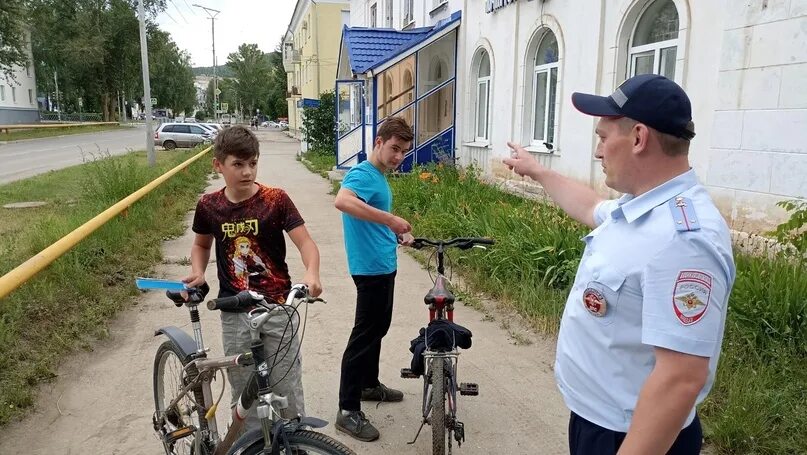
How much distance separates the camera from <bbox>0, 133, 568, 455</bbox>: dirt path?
11.1 feet

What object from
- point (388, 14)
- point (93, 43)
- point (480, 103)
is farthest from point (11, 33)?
point (480, 103)

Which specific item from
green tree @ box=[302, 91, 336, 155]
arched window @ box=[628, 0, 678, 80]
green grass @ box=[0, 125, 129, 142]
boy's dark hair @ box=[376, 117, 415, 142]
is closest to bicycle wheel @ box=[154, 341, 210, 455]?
boy's dark hair @ box=[376, 117, 415, 142]

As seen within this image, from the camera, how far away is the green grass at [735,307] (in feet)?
10.4

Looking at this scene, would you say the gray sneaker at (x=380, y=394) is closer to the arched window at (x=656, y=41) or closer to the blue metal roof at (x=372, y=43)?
the arched window at (x=656, y=41)

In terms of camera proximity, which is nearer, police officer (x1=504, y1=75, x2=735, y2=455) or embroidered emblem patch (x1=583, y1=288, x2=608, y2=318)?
police officer (x1=504, y1=75, x2=735, y2=455)

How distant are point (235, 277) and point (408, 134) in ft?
4.07

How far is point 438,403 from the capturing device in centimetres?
299

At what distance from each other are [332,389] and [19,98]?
6612 centimetres

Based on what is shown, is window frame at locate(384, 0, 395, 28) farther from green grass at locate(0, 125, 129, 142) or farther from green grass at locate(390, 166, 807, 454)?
green grass at locate(0, 125, 129, 142)

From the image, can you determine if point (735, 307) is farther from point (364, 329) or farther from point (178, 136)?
point (178, 136)

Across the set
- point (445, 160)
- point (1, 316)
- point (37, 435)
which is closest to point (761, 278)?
point (37, 435)

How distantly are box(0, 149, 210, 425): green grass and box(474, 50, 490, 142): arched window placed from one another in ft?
21.3

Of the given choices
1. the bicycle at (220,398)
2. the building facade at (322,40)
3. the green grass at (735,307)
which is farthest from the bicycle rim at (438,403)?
the building facade at (322,40)

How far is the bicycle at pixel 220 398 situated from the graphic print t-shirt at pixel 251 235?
181mm
